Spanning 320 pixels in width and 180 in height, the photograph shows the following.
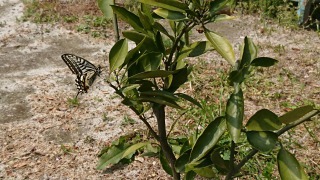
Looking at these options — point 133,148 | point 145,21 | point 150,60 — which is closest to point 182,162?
point 133,148

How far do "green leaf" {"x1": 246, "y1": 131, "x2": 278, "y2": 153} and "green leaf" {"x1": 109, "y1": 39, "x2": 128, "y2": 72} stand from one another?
0.50 m

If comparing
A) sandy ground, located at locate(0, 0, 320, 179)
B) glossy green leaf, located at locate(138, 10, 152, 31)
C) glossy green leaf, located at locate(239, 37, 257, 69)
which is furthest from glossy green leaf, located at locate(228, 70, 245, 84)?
sandy ground, located at locate(0, 0, 320, 179)

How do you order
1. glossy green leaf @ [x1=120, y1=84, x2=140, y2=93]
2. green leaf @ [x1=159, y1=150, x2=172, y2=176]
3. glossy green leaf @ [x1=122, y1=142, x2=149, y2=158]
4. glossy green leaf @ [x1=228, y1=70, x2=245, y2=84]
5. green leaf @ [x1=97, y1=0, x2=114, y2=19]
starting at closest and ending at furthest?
glossy green leaf @ [x1=228, y1=70, x2=245, y2=84] → glossy green leaf @ [x1=120, y1=84, x2=140, y2=93] → green leaf @ [x1=97, y1=0, x2=114, y2=19] → glossy green leaf @ [x1=122, y1=142, x2=149, y2=158] → green leaf @ [x1=159, y1=150, x2=172, y2=176]

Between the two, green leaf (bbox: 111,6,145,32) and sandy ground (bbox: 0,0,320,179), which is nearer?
green leaf (bbox: 111,6,145,32)

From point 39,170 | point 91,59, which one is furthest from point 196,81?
point 39,170

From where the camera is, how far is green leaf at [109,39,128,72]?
158cm

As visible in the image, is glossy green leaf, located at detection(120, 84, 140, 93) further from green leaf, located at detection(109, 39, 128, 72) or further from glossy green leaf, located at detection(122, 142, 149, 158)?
glossy green leaf, located at detection(122, 142, 149, 158)

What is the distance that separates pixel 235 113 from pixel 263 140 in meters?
0.14

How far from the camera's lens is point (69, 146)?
3.21 m

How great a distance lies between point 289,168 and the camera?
59.4 inches

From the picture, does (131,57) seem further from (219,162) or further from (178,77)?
(219,162)

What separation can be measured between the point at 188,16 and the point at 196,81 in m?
2.59

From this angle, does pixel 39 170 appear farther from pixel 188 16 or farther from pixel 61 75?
pixel 188 16

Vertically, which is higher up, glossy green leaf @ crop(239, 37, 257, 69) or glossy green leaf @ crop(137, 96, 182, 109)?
glossy green leaf @ crop(239, 37, 257, 69)
